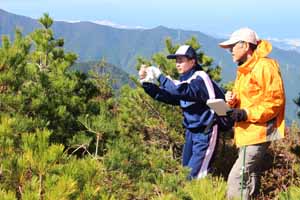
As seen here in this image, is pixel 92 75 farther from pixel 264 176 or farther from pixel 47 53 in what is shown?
pixel 264 176

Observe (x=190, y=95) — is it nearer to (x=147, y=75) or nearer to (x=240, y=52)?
(x=147, y=75)

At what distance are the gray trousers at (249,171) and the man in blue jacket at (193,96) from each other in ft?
1.72

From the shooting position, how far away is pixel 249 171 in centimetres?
404

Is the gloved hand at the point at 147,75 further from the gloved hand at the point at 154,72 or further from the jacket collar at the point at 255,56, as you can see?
the jacket collar at the point at 255,56

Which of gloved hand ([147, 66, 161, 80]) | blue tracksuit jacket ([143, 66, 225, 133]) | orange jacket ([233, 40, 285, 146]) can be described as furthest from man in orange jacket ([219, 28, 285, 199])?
gloved hand ([147, 66, 161, 80])

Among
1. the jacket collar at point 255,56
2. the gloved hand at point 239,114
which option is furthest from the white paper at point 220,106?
the jacket collar at point 255,56

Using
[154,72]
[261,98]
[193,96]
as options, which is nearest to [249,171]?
[261,98]

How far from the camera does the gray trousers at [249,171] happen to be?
12.8 feet

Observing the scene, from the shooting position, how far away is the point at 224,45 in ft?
13.1

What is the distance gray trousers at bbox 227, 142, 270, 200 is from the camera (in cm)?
391

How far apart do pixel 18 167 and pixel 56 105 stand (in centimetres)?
331

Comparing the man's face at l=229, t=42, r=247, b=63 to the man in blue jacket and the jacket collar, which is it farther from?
the man in blue jacket

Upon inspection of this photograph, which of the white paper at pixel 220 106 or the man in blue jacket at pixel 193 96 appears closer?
the white paper at pixel 220 106

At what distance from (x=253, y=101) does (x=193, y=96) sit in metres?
0.73
